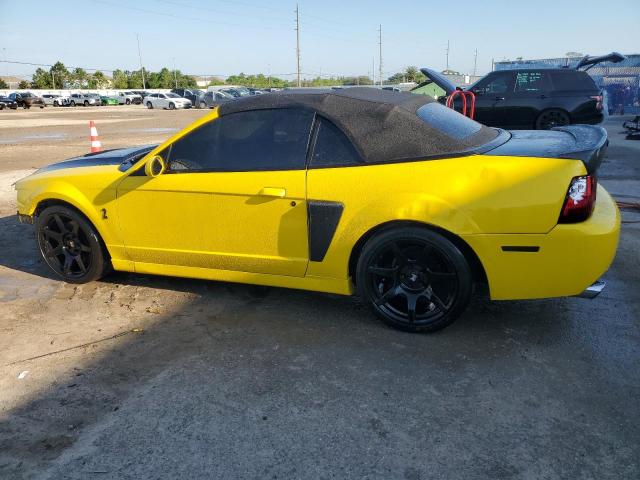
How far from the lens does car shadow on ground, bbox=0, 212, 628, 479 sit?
229 cm

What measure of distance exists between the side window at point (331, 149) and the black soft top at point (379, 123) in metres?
0.04

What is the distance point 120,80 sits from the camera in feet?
312

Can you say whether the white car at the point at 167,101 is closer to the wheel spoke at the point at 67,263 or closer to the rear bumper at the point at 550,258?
the wheel spoke at the point at 67,263

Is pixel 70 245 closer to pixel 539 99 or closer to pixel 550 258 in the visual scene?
pixel 550 258

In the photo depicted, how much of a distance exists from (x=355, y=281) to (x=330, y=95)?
49.9 inches

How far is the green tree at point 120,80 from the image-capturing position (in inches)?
3708

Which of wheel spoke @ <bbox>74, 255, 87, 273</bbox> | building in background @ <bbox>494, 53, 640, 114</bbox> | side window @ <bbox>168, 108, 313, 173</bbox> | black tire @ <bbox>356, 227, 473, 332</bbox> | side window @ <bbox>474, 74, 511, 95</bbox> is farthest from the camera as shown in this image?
building in background @ <bbox>494, 53, 640, 114</bbox>

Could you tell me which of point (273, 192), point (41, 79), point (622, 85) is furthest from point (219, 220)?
point (41, 79)

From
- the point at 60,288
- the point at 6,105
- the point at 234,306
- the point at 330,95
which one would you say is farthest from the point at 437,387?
the point at 6,105

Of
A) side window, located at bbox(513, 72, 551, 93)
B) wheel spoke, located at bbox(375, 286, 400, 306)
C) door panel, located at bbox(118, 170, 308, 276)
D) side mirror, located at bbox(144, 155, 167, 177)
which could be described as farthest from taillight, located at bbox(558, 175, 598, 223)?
side window, located at bbox(513, 72, 551, 93)

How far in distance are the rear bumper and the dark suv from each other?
8395mm

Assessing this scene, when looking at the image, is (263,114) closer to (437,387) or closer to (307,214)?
(307,214)

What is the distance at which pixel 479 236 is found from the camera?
3.04 m

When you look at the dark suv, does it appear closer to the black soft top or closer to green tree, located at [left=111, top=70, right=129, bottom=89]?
the black soft top
